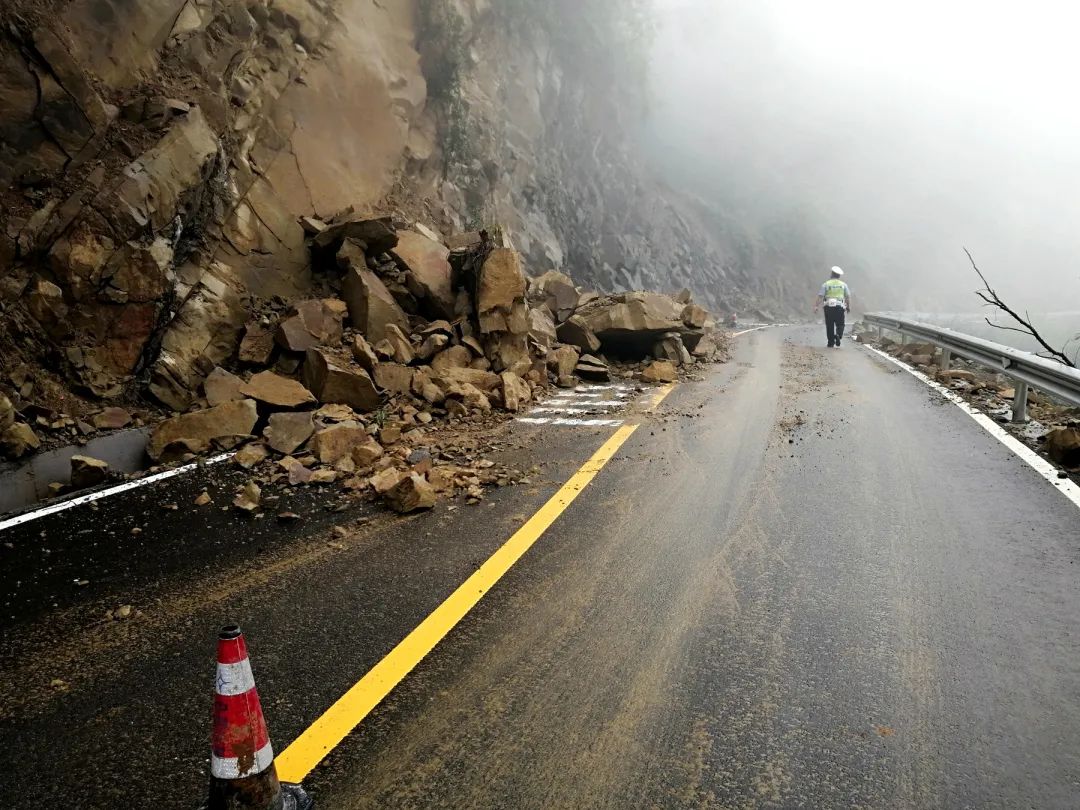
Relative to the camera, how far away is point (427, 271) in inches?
391

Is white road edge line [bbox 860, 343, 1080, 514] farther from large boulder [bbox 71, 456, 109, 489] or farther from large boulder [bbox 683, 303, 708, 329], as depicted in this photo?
large boulder [bbox 71, 456, 109, 489]

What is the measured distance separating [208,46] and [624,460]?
8.56 m

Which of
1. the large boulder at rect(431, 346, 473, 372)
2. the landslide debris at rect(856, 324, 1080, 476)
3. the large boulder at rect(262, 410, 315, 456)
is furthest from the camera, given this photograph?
the large boulder at rect(431, 346, 473, 372)

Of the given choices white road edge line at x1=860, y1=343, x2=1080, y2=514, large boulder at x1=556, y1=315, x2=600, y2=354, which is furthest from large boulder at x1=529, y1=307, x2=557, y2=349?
white road edge line at x1=860, y1=343, x2=1080, y2=514

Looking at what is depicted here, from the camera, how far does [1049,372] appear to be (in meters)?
6.83

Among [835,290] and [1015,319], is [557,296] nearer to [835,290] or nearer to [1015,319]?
[835,290]

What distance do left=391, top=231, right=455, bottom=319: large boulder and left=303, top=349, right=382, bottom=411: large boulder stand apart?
262 centimetres

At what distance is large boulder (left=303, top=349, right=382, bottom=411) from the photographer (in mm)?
7289

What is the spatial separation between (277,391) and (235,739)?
5.57 m

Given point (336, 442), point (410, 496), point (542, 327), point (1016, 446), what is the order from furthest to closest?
point (542, 327)
point (1016, 446)
point (336, 442)
point (410, 496)

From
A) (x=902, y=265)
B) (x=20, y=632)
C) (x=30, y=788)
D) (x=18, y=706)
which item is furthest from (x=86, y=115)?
(x=902, y=265)

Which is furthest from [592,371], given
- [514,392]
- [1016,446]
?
[1016,446]

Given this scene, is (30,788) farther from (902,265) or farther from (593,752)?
Result: (902,265)

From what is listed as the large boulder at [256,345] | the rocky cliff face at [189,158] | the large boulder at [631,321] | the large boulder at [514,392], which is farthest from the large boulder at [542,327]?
the large boulder at [256,345]
